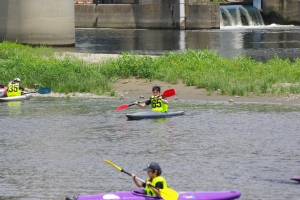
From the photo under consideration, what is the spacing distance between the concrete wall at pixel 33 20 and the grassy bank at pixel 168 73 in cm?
1514

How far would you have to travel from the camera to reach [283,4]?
226 ft

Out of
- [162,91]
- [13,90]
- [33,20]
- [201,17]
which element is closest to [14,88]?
[13,90]

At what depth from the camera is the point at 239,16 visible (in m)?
71.9

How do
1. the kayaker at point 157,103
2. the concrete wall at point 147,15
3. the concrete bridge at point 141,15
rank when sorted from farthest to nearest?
the concrete wall at point 147,15
the concrete bridge at point 141,15
the kayaker at point 157,103

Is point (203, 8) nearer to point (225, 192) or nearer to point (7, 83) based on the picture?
point (7, 83)

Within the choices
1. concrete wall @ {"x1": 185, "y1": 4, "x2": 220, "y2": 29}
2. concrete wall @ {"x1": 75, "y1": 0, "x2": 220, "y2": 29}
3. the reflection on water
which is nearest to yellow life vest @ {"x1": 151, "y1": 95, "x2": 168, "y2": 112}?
the reflection on water

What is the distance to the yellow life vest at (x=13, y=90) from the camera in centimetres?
2842

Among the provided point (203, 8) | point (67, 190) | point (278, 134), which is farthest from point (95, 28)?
point (67, 190)

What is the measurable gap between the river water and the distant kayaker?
0.63 metres

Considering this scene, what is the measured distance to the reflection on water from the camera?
163 ft

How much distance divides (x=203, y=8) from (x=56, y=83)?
129 ft

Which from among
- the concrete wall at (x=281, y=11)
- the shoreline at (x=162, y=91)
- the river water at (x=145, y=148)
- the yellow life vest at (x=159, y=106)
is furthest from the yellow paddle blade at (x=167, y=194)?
the concrete wall at (x=281, y=11)

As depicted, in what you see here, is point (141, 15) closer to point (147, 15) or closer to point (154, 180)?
point (147, 15)

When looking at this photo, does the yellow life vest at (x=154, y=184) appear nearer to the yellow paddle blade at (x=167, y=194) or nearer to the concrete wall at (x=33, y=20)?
the yellow paddle blade at (x=167, y=194)
